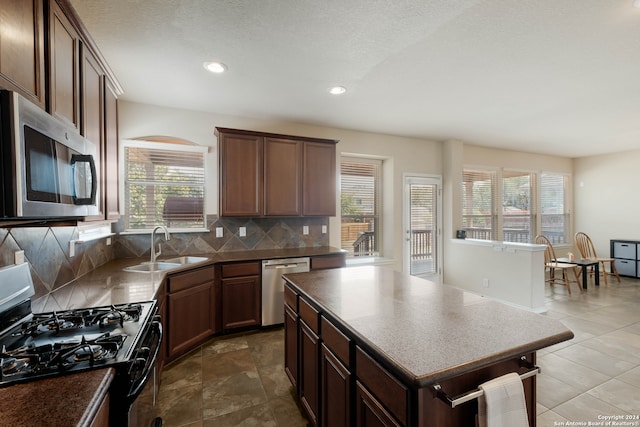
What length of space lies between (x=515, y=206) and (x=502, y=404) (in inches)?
243

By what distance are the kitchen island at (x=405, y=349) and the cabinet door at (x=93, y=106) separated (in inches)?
61.0

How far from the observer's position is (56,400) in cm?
82

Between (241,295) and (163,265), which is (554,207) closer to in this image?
(241,295)

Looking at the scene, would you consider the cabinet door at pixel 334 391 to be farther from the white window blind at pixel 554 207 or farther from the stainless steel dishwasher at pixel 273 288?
the white window blind at pixel 554 207

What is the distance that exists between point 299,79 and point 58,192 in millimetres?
2196

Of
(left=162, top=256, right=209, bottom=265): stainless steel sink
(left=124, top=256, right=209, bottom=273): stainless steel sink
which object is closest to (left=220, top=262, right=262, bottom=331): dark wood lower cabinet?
→ (left=162, top=256, right=209, bottom=265): stainless steel sink

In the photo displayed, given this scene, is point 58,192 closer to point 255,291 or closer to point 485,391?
point 485,391

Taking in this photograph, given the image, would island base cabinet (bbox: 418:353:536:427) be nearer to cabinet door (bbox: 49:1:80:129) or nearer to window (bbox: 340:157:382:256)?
cabinet door (bbox: 49:1:80:129)

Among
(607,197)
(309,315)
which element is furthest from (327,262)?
(607,197)

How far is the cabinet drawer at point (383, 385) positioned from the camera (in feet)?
3.20

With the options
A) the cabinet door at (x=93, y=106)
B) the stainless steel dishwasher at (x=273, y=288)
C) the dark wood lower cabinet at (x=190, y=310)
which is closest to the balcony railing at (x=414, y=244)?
the stainless steel dishwasher at (x=273, y=288)

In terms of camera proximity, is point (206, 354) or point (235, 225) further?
point (235, 225)

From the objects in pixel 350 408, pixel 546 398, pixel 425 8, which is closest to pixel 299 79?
pixel 425 8

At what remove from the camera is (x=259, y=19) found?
1877 millimetres
